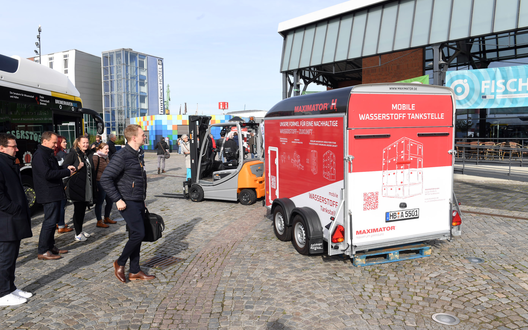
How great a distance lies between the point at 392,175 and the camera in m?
4.76

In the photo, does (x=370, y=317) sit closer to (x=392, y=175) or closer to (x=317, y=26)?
(x=392, y=175)

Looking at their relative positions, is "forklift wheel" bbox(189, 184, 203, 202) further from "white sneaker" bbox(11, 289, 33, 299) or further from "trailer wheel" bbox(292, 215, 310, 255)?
"white sneaker" bbox(11, 289, 33, 299)

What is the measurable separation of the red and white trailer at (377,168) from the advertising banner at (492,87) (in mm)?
9846

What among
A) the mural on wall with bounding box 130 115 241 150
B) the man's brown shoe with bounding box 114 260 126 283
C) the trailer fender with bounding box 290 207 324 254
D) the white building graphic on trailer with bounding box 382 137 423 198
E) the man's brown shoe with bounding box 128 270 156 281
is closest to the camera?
the man's brown shoe with bounding box 114 260 126 283

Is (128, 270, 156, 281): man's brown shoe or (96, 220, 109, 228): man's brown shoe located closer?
(128, 270, 156, 281): man's brown shoe

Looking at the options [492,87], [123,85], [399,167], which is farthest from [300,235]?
[123,85]

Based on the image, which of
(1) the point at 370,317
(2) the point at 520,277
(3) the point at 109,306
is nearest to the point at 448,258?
(2) the point at 520,277

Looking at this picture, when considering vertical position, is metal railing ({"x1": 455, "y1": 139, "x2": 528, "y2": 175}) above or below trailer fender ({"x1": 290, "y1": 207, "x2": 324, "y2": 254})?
above

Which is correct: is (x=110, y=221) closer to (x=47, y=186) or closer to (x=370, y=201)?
(x=47, y=186)

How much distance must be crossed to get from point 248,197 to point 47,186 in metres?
4.92

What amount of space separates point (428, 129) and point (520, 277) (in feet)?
7.26

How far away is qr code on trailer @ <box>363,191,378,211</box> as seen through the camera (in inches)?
183

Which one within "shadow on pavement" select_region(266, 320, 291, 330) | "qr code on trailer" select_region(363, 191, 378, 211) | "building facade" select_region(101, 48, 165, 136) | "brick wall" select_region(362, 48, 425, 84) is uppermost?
"building facade" select_region(101, 48, 165, 136)

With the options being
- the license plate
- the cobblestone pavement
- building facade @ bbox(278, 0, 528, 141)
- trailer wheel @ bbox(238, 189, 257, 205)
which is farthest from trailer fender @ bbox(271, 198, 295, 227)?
building facade @ bbox(278, 0, 528, 141)
